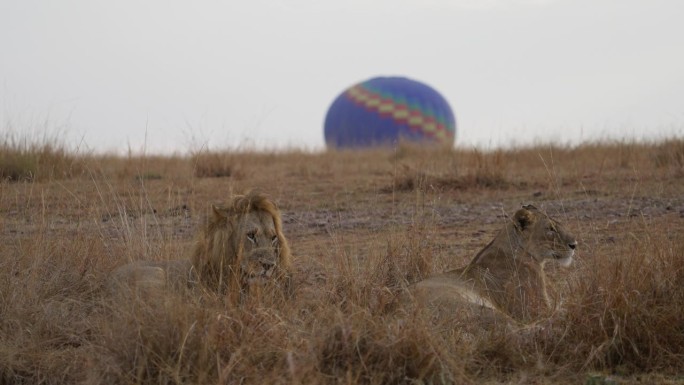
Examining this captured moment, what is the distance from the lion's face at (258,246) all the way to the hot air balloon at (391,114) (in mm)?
21288

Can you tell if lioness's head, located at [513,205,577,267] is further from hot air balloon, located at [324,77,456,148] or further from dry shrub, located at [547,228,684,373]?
hot air balloon, located at [324,77,456,148]

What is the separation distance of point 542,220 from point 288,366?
2.76m

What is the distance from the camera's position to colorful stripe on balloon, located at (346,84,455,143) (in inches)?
1078

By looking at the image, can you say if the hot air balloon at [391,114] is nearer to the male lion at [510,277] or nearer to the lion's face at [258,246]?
the male lion at [510,277]

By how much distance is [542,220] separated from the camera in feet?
21.1

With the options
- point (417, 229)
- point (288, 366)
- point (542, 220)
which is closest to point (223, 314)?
point (288, 366)

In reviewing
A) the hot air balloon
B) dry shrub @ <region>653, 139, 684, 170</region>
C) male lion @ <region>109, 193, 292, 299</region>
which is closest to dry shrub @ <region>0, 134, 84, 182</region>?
male lion @ <region>109, 193, 292, 299</region>

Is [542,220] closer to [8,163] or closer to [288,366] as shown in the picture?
[288,366]

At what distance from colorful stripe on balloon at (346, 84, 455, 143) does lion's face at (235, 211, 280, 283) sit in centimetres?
2187

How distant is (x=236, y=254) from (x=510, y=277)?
5.54 feet

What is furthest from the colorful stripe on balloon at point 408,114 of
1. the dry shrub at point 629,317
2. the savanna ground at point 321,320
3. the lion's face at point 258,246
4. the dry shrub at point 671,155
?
the dry shrub at point 629,317

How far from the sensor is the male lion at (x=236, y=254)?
5.18m

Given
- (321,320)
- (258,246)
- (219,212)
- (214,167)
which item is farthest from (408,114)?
(321,320)

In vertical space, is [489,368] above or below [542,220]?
below
